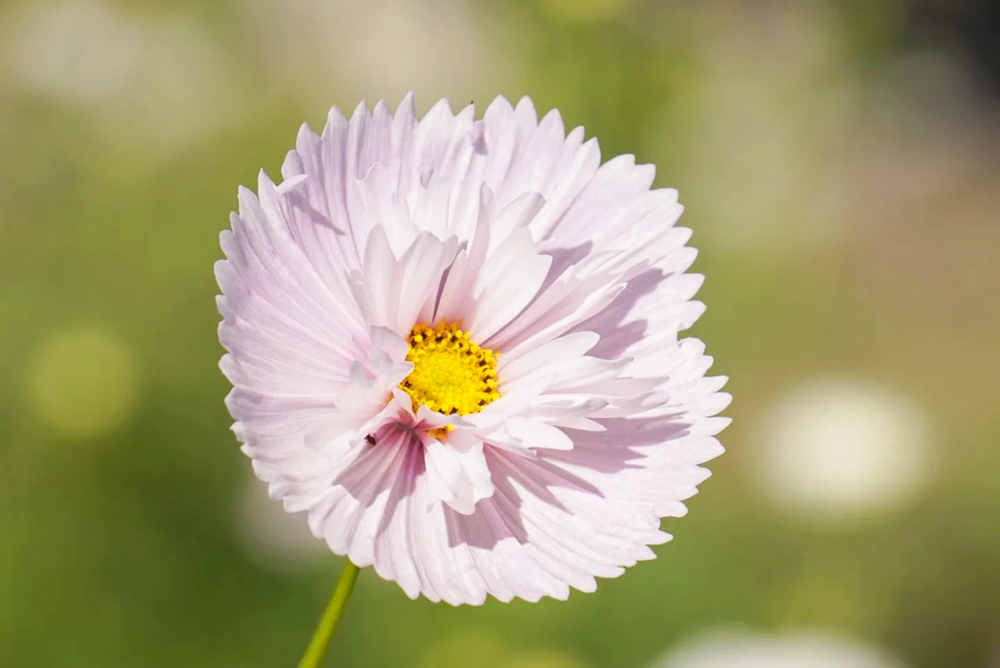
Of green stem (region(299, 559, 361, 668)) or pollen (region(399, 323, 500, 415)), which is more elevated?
pollen (region(399, 323, 500, 415))

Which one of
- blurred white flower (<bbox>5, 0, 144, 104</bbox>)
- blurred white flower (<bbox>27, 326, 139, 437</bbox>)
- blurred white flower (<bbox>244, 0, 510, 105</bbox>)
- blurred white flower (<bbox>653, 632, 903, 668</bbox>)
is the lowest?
blurred white flower (<bbox>27, 326, 139, 437</bbox>)

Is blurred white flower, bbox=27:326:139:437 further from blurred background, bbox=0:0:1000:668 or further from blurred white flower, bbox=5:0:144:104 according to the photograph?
blurred white flower, bbox=5:0:144:104

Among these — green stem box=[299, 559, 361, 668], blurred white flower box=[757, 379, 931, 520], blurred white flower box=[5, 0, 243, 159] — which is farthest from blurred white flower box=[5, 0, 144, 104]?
green stem box=[299, 559, 361, 668]

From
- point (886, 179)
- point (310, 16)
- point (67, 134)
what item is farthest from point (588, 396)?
point (886, 179)

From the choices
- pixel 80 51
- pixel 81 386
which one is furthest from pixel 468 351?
pixel 80 51

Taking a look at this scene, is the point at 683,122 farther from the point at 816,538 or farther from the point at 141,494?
the point at 141,494

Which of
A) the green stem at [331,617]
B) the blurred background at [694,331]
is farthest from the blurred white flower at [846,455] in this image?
the green stem at [331,617]

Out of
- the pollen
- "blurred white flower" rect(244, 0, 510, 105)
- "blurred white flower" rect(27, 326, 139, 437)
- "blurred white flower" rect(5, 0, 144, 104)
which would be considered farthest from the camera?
"blurred white flower" rect(244, 0, 510, 105)

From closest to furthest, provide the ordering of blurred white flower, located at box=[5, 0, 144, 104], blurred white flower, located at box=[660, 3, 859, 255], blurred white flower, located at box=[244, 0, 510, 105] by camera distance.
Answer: blurred white flower, located at box=[5, 0, 144, 104] → blurred white flower, located at box=[660, 3, 859, 255] → blurred white flower, located at box=[244, 0, 510, 105]

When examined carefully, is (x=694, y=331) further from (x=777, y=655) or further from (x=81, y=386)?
(x=81, y=386)
